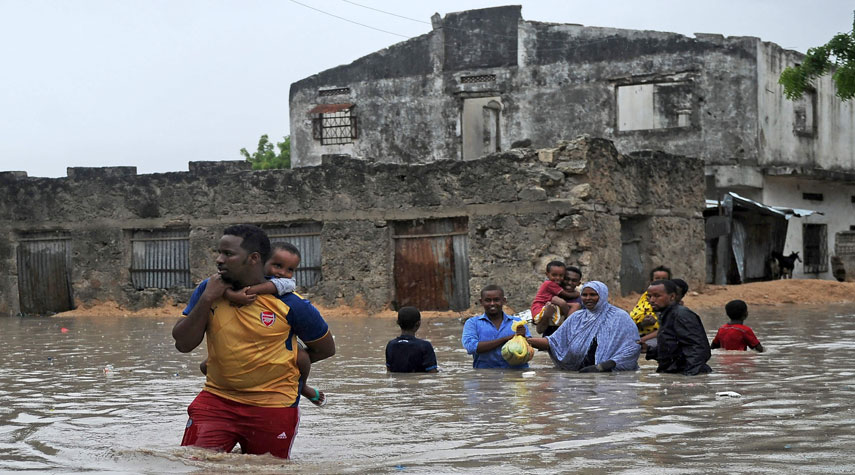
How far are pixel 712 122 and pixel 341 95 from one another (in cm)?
1071

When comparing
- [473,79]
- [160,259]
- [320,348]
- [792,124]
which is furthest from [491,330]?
[792,124]

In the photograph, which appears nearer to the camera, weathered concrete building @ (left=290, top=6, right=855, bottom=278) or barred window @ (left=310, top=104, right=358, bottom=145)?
weathered concrete building @ (left=290, top=6, right=855, bottom=278)

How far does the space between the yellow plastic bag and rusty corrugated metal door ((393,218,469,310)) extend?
378 inches

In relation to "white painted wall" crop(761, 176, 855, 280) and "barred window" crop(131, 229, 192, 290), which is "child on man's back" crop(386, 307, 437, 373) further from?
"white painted wall" crop(761, 176, 855, 280)

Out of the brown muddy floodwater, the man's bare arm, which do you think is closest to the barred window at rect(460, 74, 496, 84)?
the brown muddy floodwater

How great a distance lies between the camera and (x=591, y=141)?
17797mm

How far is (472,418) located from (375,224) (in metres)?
12.7

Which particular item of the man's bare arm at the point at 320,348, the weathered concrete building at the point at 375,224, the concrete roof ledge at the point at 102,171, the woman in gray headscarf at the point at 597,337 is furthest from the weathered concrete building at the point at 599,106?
the man's bare arm at the point at 320,348

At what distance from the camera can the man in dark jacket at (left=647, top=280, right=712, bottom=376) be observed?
343 inches

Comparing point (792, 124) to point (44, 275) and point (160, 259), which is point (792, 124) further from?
point (44, 275)

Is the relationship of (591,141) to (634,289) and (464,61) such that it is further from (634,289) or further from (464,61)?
(464,61)

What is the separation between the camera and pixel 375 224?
19.3 m

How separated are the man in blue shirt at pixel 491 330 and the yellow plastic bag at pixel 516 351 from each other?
68 mm

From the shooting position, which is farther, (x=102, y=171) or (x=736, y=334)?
(x=102, y=171)
